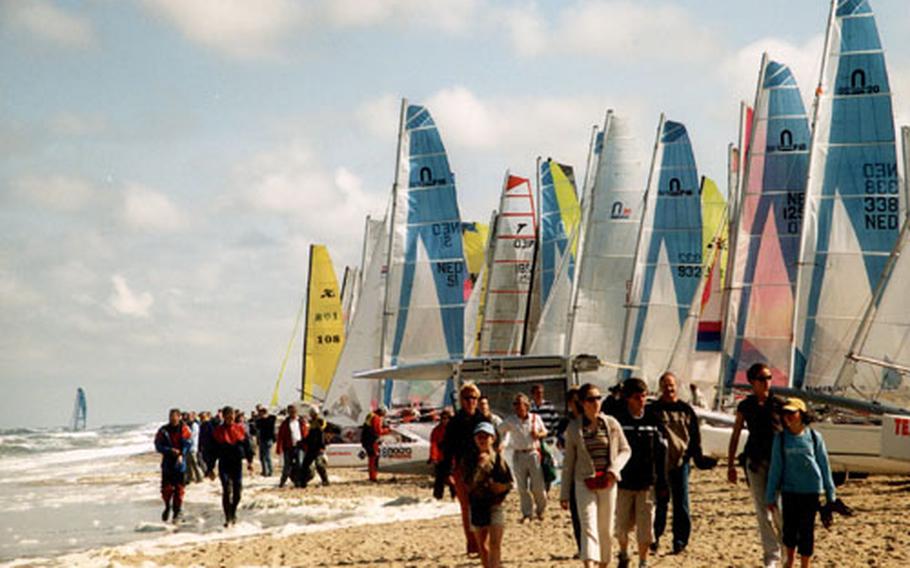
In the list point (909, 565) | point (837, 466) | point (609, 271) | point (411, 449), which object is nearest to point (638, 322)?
point (609, 271)

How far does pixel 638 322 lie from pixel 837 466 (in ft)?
69.4

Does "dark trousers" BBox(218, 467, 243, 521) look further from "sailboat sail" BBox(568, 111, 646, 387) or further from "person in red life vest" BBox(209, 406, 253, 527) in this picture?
"sailboat sail" BBox(568, 111, 646, 387)

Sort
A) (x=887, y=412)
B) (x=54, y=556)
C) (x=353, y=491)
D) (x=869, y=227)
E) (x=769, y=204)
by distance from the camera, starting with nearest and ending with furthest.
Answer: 1. (x=54, y=556)
2. (x=887, y=412)
3. (x=353, y=491)
4. (x=869, y=227)
5. (x=769, y=204)

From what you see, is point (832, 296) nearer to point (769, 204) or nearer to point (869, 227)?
point (869, 227)

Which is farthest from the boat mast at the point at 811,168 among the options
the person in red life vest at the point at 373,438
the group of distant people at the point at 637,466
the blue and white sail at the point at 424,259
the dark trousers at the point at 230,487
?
the group of distant people at the point at 637,466

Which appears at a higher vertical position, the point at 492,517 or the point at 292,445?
the point at 492,517

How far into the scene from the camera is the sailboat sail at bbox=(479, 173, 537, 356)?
41.8 m

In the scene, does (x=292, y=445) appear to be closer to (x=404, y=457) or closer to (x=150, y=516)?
(x=404, y=457)

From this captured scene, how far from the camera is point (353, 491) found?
77.5 feet

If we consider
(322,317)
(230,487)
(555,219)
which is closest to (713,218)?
(555,219)

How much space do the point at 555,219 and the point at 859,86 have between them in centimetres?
1851

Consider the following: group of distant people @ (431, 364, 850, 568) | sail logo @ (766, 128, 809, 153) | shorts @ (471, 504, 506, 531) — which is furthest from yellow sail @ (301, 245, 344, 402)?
shorts @ (471, 504, 506, 531)

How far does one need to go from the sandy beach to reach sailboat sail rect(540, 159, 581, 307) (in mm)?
25152

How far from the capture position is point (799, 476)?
29.6ft
